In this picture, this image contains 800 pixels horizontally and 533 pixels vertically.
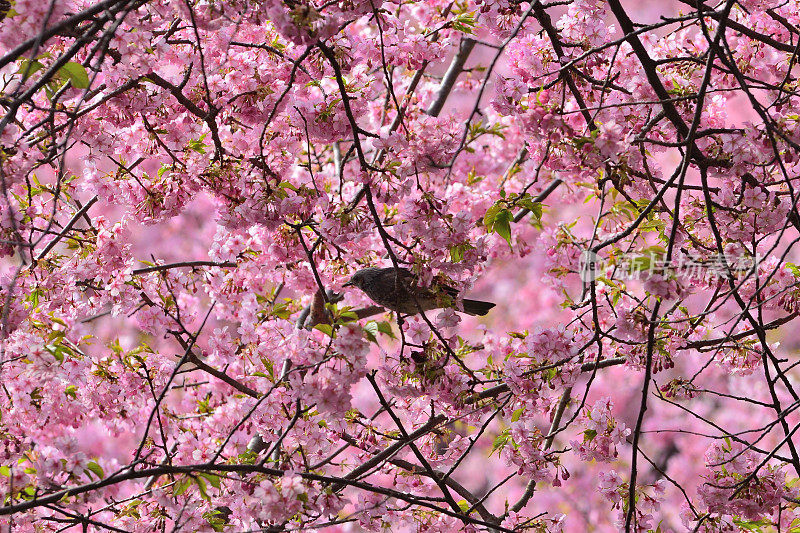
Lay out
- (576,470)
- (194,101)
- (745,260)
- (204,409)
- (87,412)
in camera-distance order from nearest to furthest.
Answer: (745,260) → (194,101) → (87,412) → (204,409) → (576,470)

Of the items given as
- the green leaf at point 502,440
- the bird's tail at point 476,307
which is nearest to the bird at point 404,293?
the bird's tail at point 476,307

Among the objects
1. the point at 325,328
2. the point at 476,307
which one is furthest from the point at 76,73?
the point at 476,307

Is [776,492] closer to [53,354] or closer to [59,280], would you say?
[53,354]

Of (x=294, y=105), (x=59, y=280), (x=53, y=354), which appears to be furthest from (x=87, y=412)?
(x=294, y=105)

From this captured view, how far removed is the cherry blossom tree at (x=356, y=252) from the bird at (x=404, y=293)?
63 mm

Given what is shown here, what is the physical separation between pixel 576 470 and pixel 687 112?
6.13 m

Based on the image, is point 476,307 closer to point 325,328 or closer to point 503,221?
point 503,221

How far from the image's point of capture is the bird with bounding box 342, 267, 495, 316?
2.45 metres

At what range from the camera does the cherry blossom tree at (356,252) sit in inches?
89.3

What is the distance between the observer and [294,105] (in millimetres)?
2770

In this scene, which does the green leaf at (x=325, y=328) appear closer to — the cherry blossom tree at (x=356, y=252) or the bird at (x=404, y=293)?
the cherry blossom tree at (x=356, y=252)

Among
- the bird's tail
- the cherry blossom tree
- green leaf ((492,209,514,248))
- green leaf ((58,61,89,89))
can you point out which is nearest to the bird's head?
the cherry blossom tree

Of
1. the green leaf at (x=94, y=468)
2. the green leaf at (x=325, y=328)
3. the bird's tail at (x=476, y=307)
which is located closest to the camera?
the green leaf at (x=325, y=328)

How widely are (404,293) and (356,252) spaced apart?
751 mm
